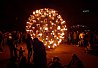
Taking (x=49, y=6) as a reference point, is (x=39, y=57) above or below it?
below

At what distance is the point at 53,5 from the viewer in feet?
149

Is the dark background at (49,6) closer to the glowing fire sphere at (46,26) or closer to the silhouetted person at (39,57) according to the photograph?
the glowing fire sphere at (46,26)

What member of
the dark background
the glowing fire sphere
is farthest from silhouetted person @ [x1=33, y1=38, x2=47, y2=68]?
the dark background

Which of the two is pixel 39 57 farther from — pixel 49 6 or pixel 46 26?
pixel 49 6

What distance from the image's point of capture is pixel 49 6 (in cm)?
4528

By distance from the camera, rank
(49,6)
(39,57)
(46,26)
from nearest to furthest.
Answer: (39,57) → (46,26) → (49,6)

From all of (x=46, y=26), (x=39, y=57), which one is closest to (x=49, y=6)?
(x=46, y=26)

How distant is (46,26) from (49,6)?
2610 cm

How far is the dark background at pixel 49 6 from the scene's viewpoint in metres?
44.4

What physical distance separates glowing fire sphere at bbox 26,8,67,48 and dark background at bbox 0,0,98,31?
23886 millimetres

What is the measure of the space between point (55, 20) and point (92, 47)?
12.4 ft

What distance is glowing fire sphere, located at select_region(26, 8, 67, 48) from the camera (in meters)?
19.6

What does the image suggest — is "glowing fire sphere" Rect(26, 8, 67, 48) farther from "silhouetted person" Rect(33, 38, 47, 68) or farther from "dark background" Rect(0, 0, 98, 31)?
"dark background" Rect(0, 0, 98, 31)

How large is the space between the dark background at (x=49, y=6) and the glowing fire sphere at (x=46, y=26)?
23.9 meters
